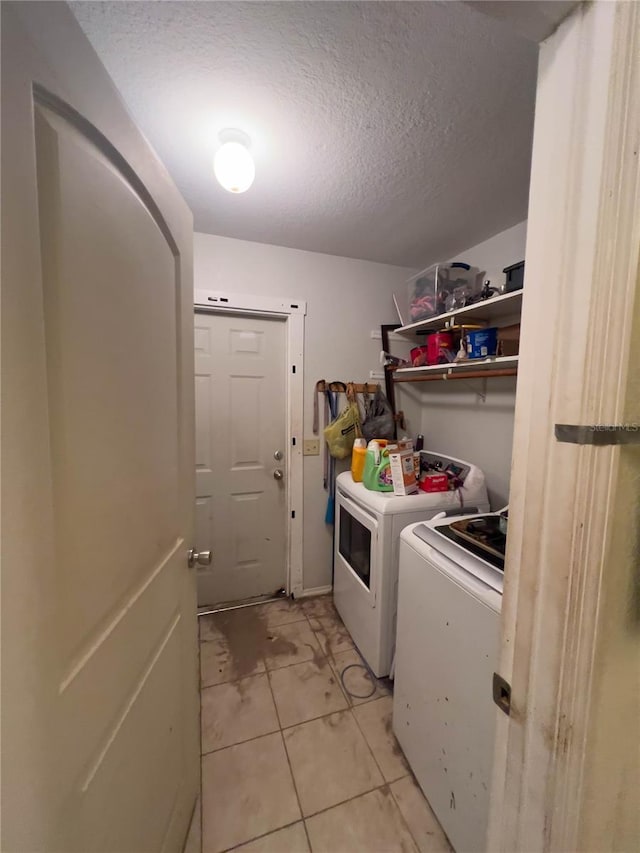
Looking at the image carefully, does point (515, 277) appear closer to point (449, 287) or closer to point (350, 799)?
point (449, 287)

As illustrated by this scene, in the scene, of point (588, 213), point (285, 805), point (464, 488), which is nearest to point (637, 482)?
point (588, 213)

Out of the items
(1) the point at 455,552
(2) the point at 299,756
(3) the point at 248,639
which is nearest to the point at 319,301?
(1) the point at 455,552

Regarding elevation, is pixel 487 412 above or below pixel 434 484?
above

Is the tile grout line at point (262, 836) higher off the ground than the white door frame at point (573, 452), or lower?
lower

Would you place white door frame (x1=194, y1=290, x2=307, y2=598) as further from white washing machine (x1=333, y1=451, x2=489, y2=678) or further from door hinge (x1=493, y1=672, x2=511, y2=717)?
door hinge (x1=493, y1=672, x2=511, y2=717)

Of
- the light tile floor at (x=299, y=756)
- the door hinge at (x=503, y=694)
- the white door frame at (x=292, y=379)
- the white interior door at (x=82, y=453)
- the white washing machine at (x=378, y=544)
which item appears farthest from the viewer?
the white door frame at (x=292, y=379)

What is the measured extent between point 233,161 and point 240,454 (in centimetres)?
154

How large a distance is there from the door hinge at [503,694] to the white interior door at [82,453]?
2.25 feet

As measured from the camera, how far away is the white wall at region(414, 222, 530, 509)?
1.75 metres

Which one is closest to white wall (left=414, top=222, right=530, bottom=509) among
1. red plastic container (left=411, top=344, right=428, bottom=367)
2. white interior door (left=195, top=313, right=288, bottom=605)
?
red plastic container (left=411, top=344, right=428, bottom=367)

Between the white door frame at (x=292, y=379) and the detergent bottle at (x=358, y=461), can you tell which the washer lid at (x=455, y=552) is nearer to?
the detergent bottle at (x=358, y=461)

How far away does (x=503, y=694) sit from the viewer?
1.82ft

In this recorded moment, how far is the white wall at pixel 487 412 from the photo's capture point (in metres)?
1.75

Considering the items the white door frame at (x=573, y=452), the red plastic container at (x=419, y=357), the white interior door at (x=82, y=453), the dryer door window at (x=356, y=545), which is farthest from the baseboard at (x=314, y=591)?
the white door frame at (x=573, y=452)
